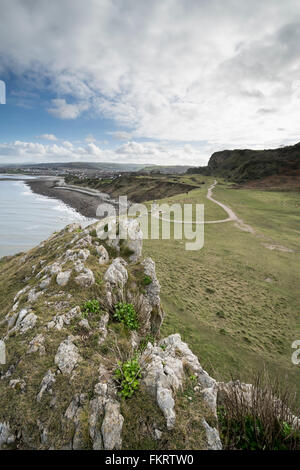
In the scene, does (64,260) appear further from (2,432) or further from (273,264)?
(273,264)

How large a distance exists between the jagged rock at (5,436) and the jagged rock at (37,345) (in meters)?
1.29

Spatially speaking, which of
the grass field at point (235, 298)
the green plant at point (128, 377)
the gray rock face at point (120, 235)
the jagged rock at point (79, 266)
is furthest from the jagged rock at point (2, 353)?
the gray rock face at point (120, 235)

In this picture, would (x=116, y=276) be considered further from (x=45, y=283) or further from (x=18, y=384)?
(x=18, y=384)

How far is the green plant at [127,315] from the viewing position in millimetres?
6590

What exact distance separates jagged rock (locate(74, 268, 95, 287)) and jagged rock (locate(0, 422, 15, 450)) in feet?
12.3

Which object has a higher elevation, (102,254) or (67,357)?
(102,254)

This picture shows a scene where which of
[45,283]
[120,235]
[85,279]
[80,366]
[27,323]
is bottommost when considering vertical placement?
[80,366]

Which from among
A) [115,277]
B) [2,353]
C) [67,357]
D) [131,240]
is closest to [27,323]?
[2,353]

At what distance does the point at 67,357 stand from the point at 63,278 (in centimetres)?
296

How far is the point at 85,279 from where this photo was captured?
7.06 meters

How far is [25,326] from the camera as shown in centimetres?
544

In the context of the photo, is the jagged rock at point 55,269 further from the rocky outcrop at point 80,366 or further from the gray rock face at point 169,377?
the gray rock face at point 169,377

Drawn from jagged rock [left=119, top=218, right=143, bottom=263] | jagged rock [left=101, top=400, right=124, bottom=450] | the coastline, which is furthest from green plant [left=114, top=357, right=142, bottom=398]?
the coastline

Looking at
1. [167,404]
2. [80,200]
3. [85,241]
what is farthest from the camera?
[80,200]
